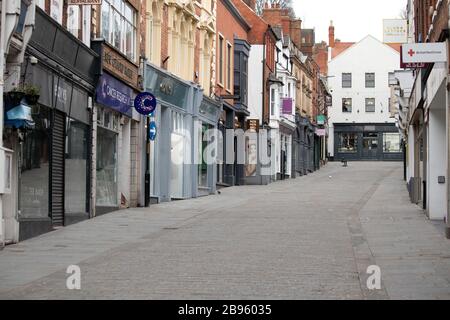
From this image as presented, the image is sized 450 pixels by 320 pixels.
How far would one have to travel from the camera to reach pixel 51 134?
17375 mm

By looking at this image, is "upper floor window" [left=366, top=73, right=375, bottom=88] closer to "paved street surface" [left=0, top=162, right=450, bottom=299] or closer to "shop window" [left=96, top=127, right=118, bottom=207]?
"paved street surface" [left=0, top=162, right=450, bottom=299]

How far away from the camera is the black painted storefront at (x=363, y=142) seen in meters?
83.2

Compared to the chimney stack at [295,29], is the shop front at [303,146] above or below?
below

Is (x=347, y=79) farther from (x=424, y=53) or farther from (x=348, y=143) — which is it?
(x=424, y=53)

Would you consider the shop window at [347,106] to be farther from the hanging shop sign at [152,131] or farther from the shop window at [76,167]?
the shop window at [76,167]

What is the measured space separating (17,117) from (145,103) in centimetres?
880

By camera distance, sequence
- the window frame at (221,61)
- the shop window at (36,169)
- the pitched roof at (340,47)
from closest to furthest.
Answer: the shop window at (36,169), the window frame at (221,61), the pitched roof at (340,47)

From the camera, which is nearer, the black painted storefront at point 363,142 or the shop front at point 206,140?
the shop front at point 206,140

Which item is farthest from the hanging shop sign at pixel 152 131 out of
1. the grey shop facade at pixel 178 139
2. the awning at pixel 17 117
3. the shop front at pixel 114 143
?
the awning at pixel 17 117

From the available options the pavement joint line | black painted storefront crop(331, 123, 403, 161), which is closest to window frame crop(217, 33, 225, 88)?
the pavement joint line

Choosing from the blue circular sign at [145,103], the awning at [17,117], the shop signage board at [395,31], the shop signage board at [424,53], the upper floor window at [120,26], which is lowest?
the awning at [17,117]

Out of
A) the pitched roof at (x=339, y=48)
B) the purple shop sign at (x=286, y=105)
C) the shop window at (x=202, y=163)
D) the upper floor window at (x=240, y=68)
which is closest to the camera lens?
the shop window at (x=202, y=163)

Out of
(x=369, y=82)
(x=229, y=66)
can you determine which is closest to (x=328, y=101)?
(x=369, y=82)

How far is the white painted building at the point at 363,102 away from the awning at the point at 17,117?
235 feet
